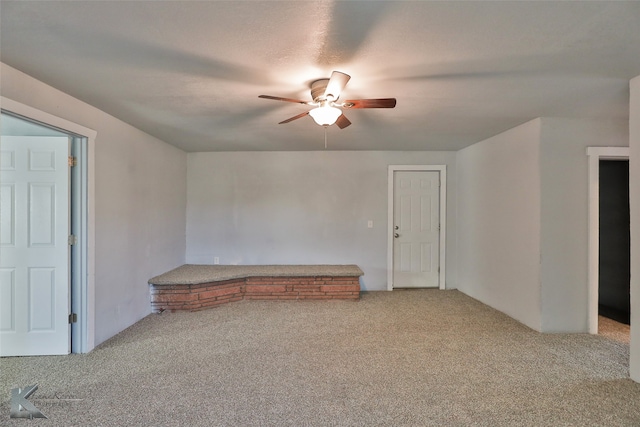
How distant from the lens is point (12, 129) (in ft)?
9.42

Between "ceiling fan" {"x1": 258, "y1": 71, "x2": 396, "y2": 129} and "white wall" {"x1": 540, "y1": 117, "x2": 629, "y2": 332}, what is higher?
"ceiling fan" {"x1": 258, "y1": 71, "x2": 396, "y2": 129}

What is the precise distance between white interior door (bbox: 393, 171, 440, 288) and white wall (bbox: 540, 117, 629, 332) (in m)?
1.95

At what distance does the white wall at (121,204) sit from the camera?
107 inches

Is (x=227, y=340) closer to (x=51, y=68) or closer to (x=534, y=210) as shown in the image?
(x=51, y=68)

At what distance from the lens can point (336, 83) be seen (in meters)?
2.14

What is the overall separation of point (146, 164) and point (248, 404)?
126 inches

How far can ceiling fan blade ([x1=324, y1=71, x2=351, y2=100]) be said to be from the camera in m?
2.04

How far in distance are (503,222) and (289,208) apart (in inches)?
124

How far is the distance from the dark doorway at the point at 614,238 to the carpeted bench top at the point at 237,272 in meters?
3.46

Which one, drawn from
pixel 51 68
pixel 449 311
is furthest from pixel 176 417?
pixel 449 311

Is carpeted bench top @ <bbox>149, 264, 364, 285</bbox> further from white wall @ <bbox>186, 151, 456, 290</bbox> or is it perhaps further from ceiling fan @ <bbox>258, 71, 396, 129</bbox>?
ceiling fan @ <bbox>258, 71, 396, 129</bbox>

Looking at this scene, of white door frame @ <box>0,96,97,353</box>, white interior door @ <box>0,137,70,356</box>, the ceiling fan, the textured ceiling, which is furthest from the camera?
white door frame @ <box>0,96,97,353</box>

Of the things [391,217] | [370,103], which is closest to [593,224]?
[391,217]

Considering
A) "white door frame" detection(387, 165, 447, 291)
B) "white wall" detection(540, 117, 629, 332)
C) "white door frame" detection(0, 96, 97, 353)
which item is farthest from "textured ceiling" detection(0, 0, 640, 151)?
"white door frame" detection(387, 165, 447, 291)
